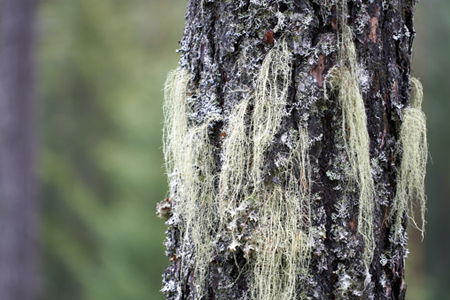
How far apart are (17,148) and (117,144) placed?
1867 mm

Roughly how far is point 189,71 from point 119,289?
14.1 feet

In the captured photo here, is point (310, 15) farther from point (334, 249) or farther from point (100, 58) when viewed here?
point (100, 58)

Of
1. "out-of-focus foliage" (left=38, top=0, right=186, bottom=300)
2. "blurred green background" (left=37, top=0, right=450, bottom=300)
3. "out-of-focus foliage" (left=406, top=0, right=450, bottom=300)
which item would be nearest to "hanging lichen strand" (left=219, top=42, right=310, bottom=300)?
"blurred green background" (left=37, top=0, right=450, bottom=300)

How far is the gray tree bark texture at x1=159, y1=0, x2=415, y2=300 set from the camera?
792 millimetres

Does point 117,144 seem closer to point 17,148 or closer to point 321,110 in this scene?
point 17,148

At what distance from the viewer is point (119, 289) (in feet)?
14.7

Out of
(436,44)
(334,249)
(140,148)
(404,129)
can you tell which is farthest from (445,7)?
(334,249)

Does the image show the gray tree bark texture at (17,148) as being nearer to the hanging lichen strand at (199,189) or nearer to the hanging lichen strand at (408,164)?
the hanging lichen strand at (199,189)

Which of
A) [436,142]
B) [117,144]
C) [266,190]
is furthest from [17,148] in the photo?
[436,142]

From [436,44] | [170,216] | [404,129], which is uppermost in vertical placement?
[436,44]

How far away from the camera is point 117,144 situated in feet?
18.6

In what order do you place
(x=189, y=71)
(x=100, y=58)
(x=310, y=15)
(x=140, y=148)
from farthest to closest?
(x=100, y=58), (x=140, y=148), (x=189, y=71), (x=310, y=15)

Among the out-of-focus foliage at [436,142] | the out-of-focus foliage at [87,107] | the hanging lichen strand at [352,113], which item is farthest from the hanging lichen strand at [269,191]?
the out-of-focus foliage at [436,142]

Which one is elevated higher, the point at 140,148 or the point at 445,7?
the point at 445,7
